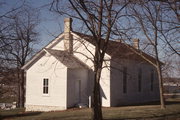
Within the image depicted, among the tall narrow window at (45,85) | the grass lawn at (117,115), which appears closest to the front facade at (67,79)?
the tall narrow window at (45,85)

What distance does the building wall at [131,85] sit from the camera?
23.4 m

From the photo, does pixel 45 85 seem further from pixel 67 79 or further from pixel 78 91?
pixel 78 91

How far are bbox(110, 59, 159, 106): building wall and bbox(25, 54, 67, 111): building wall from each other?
4.47 meters

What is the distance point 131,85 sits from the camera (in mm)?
26500

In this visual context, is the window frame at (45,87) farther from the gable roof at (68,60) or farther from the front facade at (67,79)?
the gable roof at (68,60)

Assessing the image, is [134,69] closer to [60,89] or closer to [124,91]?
[124,91]

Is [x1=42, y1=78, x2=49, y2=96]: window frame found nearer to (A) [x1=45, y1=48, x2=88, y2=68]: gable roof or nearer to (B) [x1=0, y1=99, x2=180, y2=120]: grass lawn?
(A) [x1=45, y1=48, x2=88, y2=68]: gable roof

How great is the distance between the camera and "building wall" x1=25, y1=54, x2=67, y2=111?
21.4 meters

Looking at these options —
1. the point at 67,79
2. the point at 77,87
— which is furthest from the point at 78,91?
the point at 67,79

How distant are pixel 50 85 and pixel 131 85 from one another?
8.74 m

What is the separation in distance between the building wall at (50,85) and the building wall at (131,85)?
4474 millimetres

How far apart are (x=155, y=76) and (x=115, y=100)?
11318mm

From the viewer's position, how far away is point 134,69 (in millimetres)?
27312

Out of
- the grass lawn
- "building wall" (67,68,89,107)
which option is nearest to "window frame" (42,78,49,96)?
"building wall" (67,68,89,107)
